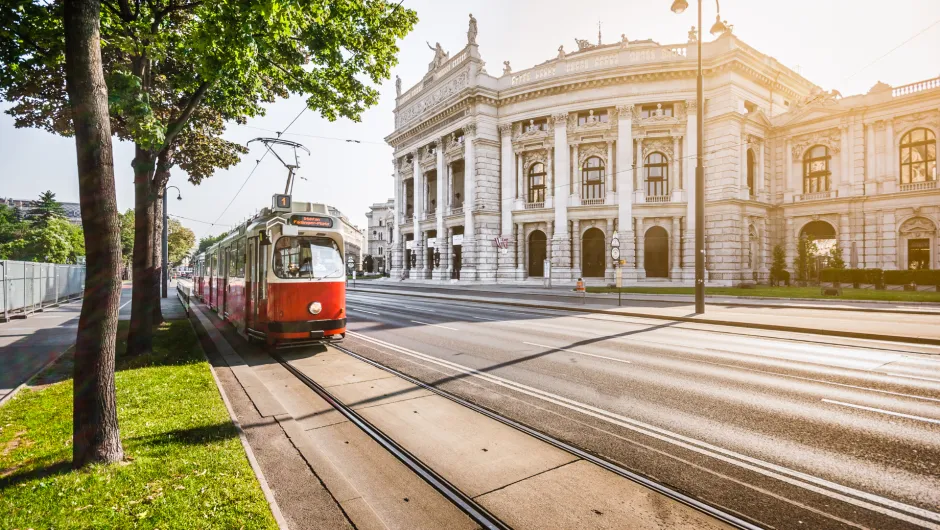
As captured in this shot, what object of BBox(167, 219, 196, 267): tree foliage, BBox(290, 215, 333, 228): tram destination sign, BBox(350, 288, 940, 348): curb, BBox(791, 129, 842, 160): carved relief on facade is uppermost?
BBox(791, 129, 842, 160): carved relief on facade

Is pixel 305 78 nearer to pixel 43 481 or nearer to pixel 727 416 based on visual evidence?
pixel 43 481

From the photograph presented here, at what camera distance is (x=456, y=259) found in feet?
158

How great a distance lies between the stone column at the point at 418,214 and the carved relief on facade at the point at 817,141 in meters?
36.6

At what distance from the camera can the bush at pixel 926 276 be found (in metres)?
26.7

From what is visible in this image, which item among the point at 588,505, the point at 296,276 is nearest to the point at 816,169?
the point at 296,276

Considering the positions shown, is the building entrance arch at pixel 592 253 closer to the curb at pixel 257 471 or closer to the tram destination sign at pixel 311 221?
the tram destination sign at pixel 311 221

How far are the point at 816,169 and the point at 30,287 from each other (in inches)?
2049

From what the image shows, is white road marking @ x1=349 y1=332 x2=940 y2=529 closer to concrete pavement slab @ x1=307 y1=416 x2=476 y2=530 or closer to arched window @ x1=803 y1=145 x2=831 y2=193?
concrete pavement slab @ x1=307 y1=416 x2=476 y2=530

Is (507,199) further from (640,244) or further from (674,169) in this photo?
(674,169)

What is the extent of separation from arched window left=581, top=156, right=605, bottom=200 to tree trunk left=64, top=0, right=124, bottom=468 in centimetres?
3785

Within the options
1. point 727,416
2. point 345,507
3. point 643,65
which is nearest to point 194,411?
point 345,507

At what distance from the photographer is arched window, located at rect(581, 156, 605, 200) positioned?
128ft

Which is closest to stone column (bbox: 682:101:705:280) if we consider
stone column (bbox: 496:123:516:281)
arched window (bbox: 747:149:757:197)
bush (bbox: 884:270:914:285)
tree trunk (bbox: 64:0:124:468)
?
arched window (bbox: 747:149:757:197)

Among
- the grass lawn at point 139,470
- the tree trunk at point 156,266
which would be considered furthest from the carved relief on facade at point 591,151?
the grass lawn at point 139,470
